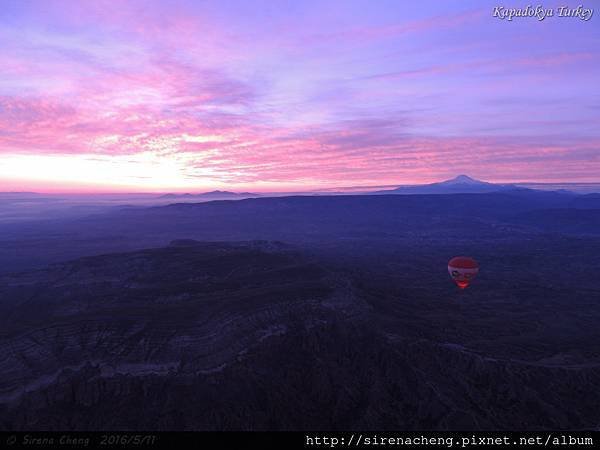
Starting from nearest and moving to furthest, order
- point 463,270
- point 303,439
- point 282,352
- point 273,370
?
point 303,439 → point 273,370 → point 282,352 → point 463,270

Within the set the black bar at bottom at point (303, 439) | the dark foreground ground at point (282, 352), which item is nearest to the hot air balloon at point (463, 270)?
the dark foreground ground at point (282, 352)

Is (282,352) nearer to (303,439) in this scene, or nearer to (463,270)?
(303,439)

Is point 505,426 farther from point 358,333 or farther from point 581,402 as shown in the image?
point 358,333

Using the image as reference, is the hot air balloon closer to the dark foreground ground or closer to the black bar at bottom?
the dark foreground ground

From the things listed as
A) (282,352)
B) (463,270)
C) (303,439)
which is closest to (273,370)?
(282,352)

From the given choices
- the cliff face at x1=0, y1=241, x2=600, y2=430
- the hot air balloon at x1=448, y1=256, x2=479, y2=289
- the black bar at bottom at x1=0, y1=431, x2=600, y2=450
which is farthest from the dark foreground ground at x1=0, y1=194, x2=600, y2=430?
the hot air balloon at x1=448, y1=256, x2=479, y2=289

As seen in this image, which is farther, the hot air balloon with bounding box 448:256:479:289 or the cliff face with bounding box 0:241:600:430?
the hot air balloon with bounding box 448:256:479:289

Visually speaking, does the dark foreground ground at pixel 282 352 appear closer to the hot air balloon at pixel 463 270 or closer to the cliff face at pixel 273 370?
the cliff face at pixel 273 370

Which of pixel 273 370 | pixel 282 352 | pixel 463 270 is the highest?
pixel 463 270

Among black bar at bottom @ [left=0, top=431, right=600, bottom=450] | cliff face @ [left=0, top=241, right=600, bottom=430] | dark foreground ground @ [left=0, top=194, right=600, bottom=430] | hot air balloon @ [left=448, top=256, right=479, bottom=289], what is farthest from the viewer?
hot air balloon @ [left=448, top=256, right=479, bottom=289]
